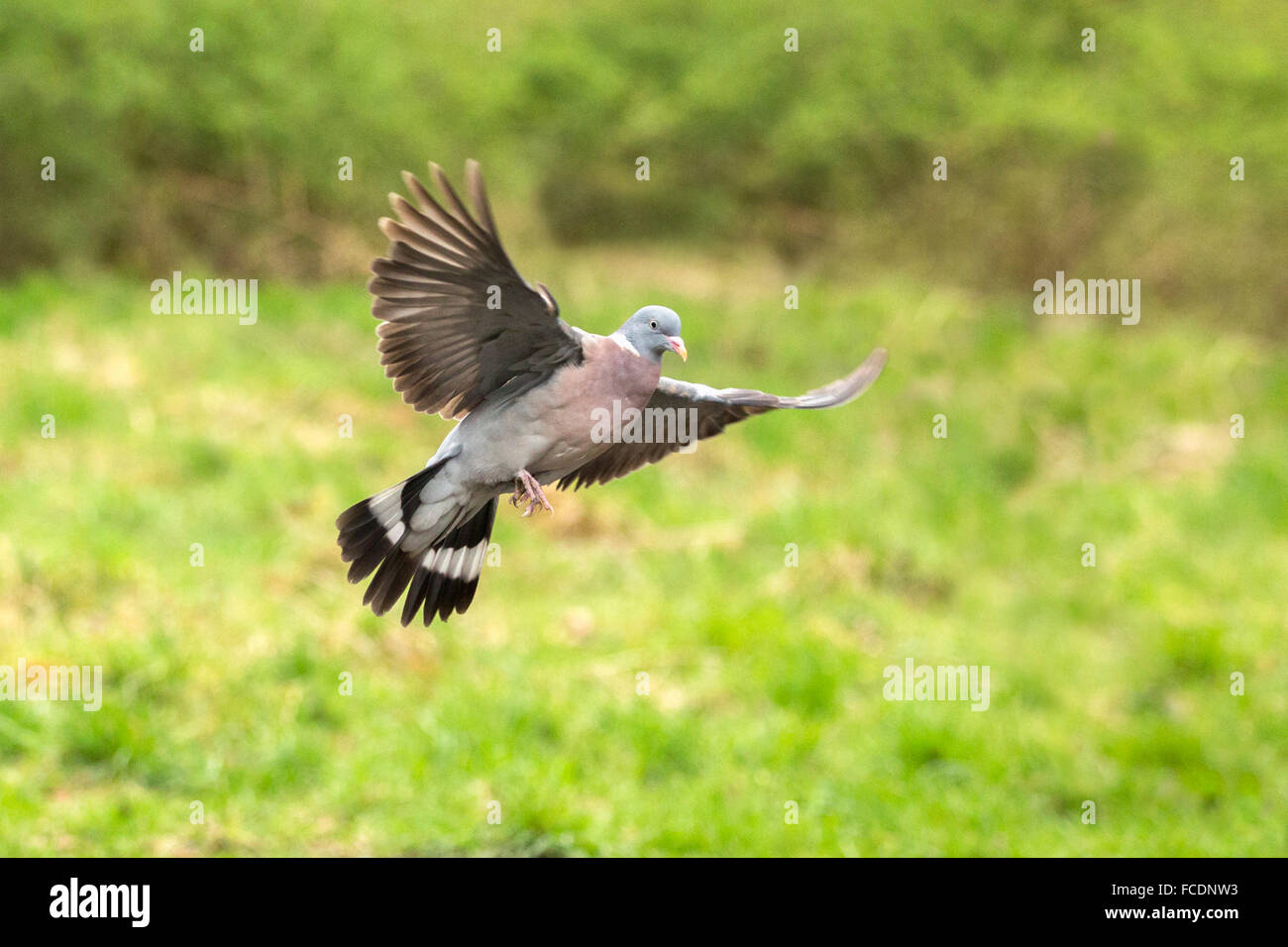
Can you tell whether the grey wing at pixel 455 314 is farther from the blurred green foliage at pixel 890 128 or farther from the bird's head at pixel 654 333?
the blurred green foliage at pixel 890 128

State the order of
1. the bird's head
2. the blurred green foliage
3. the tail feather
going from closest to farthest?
the bird's head → the tail feather → the blurred green foliage

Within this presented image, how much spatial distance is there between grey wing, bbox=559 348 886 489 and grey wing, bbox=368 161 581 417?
9.3 inches

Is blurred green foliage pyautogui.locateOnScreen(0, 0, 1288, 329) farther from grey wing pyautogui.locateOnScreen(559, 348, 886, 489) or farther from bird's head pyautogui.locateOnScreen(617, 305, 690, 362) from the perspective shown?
bird's head pyautogui.locateOnScreen(617, 305, 690, 362)

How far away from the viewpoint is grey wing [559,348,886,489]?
7.89 feet

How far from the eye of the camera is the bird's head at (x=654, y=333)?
2.11 metres

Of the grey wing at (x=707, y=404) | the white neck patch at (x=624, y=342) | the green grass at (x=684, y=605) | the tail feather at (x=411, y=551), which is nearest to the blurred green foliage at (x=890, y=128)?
the green grass at (x=684, y=605)

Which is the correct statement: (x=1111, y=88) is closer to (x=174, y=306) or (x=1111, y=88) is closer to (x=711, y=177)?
(x=711, y=177)

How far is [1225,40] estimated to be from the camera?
1292cm

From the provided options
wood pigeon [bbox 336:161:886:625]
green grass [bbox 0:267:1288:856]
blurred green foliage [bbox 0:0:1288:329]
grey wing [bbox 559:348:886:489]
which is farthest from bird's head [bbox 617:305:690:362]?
blurred green foliage [bbox 0:0:1288:329]

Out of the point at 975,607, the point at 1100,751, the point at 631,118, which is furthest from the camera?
the point at 631,118

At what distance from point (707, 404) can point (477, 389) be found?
492 mm

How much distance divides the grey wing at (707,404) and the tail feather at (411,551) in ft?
0.77
